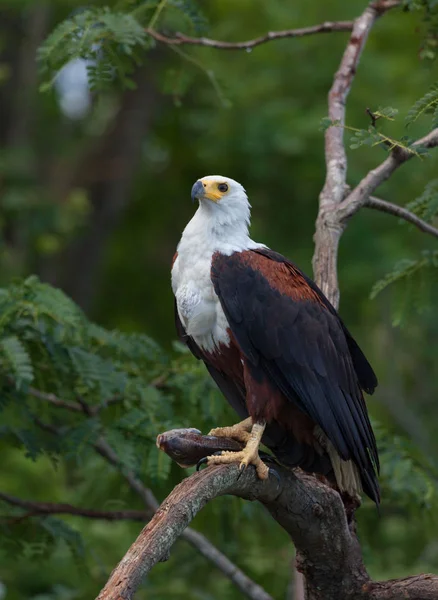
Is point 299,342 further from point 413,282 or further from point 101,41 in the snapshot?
point 101,41

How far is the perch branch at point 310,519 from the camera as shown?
3594 mm

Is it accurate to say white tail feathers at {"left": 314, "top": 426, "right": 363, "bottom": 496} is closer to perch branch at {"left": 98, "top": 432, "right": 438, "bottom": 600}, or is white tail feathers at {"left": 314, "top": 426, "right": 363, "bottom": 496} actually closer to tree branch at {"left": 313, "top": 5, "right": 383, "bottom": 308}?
perch branch at {"left": 98, "top": 432, "right": 438, "bottom": 600}

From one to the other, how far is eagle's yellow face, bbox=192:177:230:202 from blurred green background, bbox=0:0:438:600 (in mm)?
1163

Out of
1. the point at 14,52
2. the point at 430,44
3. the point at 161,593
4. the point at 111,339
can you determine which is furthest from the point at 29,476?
the point at 14,52

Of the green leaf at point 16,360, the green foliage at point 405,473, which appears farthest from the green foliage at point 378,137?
the green foliage at point 405,473

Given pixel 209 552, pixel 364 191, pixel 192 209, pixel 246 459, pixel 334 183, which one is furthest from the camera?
pixel 192 209

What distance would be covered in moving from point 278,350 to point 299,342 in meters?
0.10

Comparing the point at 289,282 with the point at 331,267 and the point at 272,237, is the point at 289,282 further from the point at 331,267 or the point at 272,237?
the point at 272,237

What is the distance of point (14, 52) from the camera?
12.3 m

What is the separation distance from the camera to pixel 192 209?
11453 millimetres

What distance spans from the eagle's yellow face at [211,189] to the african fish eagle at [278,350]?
9 centimetres

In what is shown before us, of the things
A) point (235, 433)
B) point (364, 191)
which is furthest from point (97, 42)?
point (235, 433)

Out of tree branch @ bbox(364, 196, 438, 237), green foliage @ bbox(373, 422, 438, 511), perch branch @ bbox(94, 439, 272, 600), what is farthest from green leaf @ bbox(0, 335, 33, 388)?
green foliage @ bbox(373, 422, 438, 511)

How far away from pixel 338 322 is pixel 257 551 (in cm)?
317
